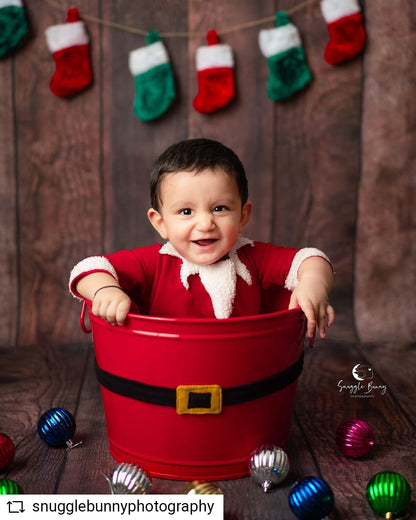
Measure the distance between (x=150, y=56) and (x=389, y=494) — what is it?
1.26 m

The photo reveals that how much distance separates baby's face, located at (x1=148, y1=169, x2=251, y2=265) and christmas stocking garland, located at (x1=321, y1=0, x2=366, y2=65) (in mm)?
763

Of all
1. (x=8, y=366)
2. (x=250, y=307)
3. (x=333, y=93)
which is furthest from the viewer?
(x=333, y=93)

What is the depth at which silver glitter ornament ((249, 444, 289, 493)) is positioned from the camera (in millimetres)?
998

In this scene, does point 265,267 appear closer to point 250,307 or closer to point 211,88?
point 250,307

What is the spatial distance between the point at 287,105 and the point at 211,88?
8.8 inches

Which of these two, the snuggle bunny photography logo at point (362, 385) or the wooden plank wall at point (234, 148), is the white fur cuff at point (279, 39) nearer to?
the wooden plank wall at point (234, 148)

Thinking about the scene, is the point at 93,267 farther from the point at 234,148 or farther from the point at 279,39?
the point at 279,39

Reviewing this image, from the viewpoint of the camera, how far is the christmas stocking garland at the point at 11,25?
165 centimetres

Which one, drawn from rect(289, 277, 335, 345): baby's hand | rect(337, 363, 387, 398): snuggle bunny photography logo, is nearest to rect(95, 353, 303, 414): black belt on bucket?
rect(289, 277, 335, 345): baby's hand

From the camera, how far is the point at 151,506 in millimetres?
895

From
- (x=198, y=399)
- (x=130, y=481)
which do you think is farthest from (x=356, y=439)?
(x=130, y=481)

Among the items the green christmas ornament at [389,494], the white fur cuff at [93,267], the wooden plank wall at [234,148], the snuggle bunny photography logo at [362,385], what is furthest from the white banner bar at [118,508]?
the wooden plank wall at [234,148]

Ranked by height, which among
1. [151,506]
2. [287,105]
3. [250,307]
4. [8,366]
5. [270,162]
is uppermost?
[287,105]

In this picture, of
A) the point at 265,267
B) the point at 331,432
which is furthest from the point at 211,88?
the point at 331,432
